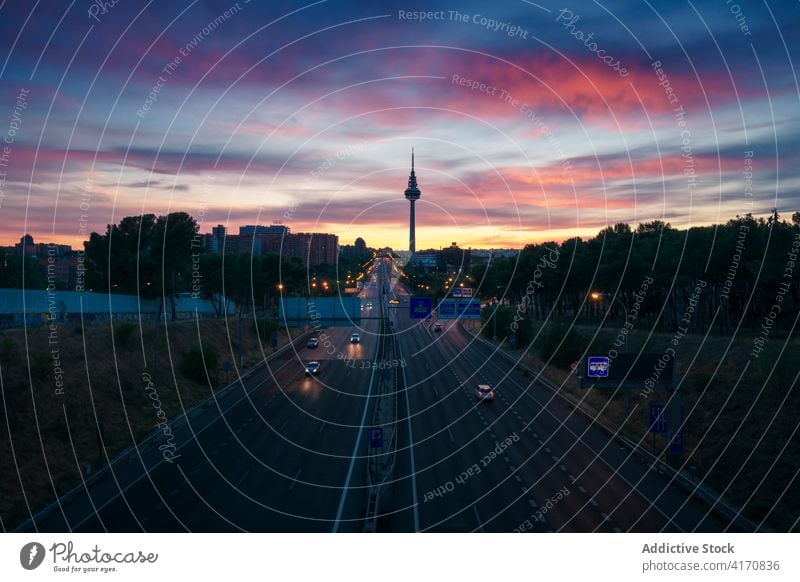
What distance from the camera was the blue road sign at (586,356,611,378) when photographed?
3328cm

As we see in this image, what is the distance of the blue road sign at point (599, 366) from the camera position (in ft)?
109

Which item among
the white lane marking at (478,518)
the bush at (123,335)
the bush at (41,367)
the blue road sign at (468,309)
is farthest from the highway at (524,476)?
the bush at (123,335)

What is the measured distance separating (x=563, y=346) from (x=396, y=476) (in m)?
37.0

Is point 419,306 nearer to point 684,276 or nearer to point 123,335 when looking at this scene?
point 123,335

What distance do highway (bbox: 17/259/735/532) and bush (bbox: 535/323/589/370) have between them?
285 inches

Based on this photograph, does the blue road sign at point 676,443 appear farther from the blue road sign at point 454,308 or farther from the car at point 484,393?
the blue road sign at point 454,308

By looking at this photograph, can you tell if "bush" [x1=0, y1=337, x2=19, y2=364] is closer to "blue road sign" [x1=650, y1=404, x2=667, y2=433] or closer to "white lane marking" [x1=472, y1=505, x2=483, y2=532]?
"white lane marking" [x1=472, y1=505, x2=483, y2=532]

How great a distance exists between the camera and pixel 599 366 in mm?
33312

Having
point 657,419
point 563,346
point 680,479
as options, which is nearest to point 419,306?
point 563,346

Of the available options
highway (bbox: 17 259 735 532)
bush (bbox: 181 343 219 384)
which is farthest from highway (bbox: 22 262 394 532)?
bush (bbox: 181 343 219 384)

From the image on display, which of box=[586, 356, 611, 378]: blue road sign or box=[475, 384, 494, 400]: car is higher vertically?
box=[586, 356, 611, 378]: blue road sign

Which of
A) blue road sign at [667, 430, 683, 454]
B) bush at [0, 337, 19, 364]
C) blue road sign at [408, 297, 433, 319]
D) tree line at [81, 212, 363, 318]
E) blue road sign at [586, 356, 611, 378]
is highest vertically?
tree line at [81, 212, 363, 318]

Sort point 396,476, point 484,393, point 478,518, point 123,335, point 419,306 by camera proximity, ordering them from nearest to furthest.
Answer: point 478,518 < point 396,476 < point 484,393 < point 419,306 < point 123,335

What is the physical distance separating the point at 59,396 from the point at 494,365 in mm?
48960
